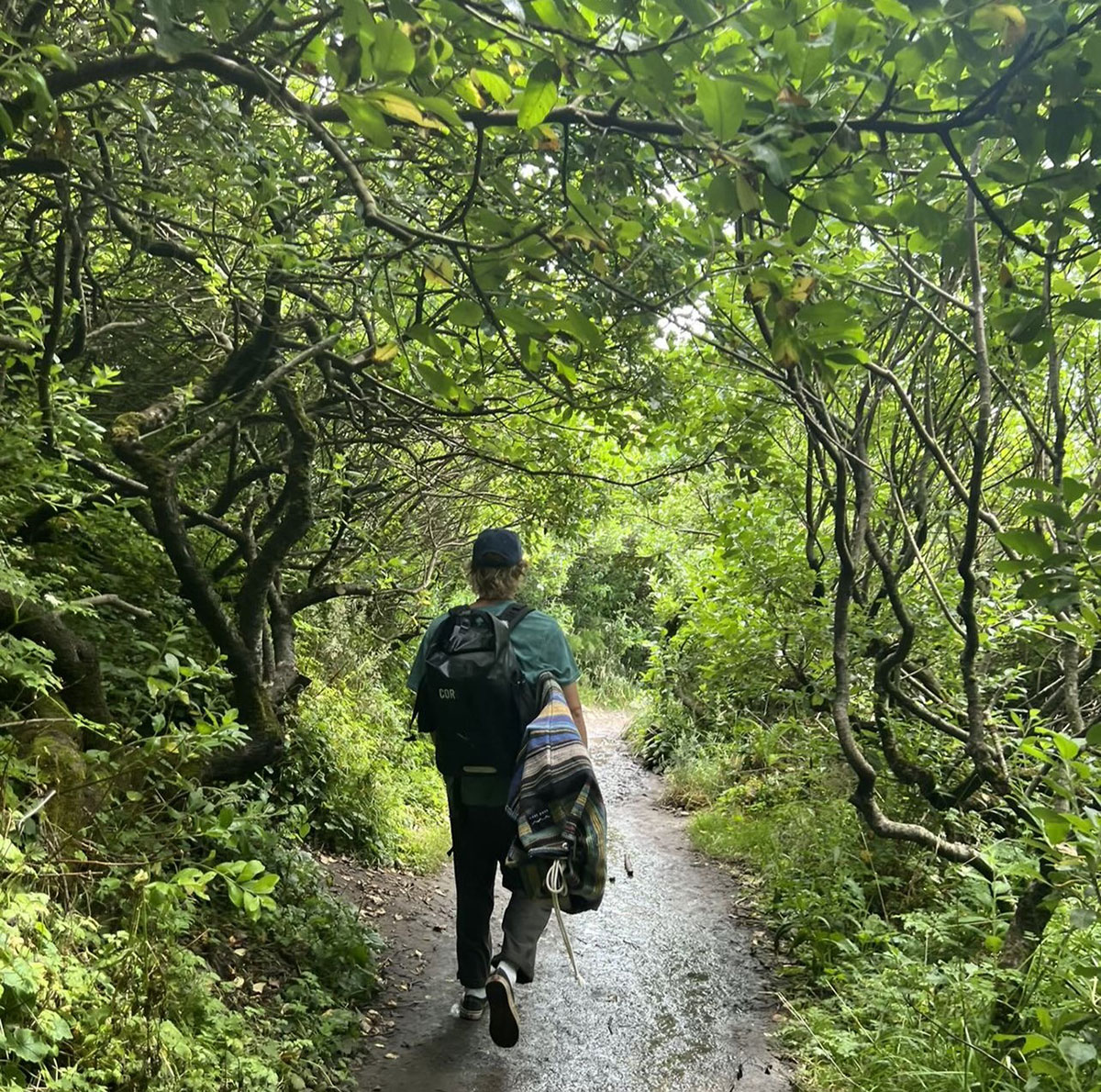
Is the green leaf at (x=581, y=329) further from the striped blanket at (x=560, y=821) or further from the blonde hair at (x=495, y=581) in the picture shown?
the blonde hair at (x=495, y=581)

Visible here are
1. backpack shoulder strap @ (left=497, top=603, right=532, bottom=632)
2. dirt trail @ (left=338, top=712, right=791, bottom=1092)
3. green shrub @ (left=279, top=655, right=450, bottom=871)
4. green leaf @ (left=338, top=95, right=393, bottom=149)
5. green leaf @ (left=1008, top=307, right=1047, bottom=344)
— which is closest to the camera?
green leaf @ (left=338, top=95, right=393, bottom=149)

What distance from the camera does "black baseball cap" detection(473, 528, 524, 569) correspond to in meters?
3.94

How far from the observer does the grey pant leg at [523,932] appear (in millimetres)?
3523

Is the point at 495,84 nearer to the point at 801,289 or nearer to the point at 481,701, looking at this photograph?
the point at 801,289

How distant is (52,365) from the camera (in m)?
3.33

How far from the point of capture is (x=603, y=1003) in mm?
4098

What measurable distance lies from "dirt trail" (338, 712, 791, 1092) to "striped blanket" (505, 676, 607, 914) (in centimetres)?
80

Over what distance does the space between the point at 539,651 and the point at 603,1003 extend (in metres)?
1.89

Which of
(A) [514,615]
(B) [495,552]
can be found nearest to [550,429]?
(B) [495,552]

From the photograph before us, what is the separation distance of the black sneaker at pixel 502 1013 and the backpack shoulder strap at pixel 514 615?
57.9 inches

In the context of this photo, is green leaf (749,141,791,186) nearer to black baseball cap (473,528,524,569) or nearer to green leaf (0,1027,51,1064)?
black baseball cap (473,528,524,569)

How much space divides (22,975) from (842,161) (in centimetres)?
292

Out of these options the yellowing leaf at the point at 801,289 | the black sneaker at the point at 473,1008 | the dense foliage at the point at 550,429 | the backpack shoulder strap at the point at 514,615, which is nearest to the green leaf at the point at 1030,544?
the dense foliage at the point at 550,429

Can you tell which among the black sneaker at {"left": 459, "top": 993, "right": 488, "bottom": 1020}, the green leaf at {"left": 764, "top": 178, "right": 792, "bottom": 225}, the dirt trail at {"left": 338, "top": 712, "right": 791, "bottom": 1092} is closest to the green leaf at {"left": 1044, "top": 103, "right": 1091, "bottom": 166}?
the green leaf at {"left": 764, "top": 178, "right": 792, "bottom": 225}
